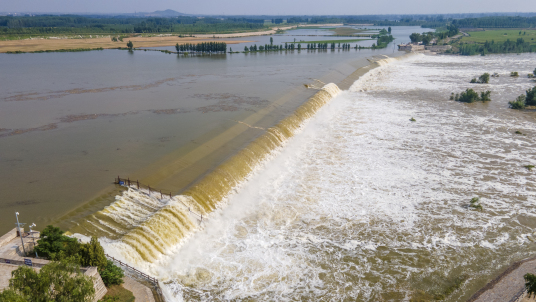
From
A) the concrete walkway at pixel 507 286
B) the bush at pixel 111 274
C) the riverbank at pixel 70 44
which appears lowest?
the concrete walkway at pixel 507 286

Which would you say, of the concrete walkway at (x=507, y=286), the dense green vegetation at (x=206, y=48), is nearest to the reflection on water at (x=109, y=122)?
the concrete walkway at (x=507, y=286)

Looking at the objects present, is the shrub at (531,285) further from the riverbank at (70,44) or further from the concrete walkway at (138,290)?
the riverbank at (70,44)

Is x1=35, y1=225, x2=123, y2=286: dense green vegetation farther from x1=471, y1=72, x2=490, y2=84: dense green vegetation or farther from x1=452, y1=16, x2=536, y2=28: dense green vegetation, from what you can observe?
x1=452, y1=16, x2=536, y2=28: dense green vegetation

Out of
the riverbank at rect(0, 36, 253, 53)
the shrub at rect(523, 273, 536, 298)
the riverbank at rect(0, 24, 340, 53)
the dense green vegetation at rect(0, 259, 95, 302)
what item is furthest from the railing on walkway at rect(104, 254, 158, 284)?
the riverbank at rect(0, 36, 253, 53)

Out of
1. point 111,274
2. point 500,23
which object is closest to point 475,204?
point 111,274

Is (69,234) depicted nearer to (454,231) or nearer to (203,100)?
(454,231)

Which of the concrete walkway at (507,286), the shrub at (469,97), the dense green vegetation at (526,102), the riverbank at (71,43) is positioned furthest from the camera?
the riverbank at (71,43)

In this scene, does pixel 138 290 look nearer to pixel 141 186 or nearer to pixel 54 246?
pixel 54 246
